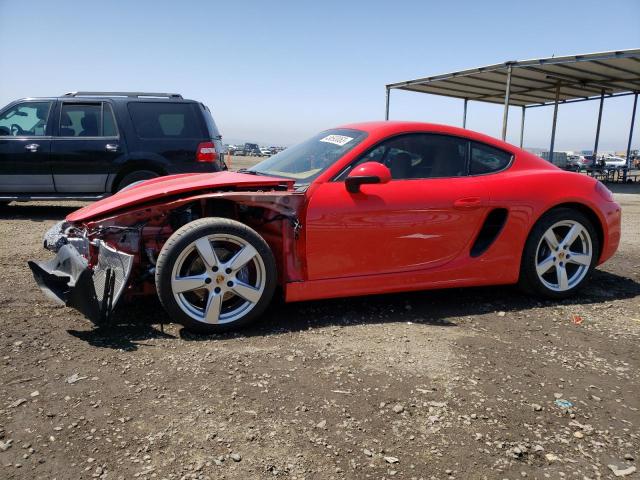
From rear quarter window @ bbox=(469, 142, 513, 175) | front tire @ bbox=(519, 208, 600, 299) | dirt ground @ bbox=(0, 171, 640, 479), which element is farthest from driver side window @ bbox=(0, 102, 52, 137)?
front tire @ bbox=(519, 208, 600, 299)

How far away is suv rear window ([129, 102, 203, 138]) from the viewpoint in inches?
289

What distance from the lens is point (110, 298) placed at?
2979mm

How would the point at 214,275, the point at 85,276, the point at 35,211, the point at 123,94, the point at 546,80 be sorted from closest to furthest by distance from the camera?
the point at 85,276, the point at 214,275, the point at 123,94, the point at 35,211, the point at 546,80

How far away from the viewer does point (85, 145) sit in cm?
730

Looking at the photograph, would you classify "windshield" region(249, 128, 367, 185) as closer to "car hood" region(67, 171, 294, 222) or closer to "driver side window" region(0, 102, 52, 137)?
"car hood" region(67, 171, 294, 222)

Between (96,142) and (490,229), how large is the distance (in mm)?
6077

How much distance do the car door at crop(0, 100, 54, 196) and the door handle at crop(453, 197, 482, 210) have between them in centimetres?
642

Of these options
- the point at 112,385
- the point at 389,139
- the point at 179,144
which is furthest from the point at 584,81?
the point at 112,385

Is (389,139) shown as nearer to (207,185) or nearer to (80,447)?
(207,185)

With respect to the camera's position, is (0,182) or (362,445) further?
(0,182)

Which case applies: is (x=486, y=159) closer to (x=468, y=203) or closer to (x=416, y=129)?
(x=468, y=203)

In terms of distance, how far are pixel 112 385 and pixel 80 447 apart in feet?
1.68

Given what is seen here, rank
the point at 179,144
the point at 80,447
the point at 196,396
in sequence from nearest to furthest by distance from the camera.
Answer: the point at 80,447, the point at 196,396, the point at 179,144

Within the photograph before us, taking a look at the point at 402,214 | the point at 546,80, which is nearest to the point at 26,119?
the point at 402,214
